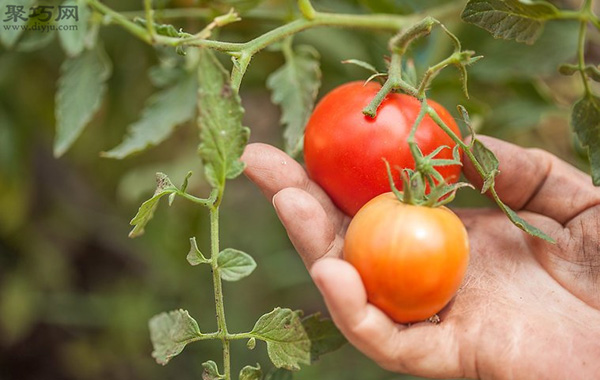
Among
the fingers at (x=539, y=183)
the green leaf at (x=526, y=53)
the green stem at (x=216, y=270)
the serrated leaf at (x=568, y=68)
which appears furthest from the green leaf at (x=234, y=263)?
the green leaf at (x=526, y=53)

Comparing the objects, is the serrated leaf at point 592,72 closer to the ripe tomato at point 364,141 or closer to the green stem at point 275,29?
the ripe tomato at point 364,141

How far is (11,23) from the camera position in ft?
3.58

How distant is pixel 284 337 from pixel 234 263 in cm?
13

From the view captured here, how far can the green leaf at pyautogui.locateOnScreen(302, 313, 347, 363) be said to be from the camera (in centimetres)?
88

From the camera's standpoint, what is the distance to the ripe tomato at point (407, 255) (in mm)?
774

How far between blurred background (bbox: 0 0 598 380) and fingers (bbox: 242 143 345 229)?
0.98 feet

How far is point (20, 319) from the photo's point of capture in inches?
68.9

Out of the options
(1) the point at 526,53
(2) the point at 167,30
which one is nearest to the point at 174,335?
(2) the point at 167,30

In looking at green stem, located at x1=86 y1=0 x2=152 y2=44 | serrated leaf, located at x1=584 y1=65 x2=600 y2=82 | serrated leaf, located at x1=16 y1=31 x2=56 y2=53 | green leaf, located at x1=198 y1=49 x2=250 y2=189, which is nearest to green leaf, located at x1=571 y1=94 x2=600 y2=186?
serrated leaf, located at x1=584 y1=65 x2=600 y2=82

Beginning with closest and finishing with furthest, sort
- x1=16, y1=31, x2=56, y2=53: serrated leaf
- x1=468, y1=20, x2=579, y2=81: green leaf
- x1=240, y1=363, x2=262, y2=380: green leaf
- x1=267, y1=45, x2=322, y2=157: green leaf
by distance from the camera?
1. x1=240, y1=363, x2=262, y2=380: green leaf
2. x1=267, y1=45, x2=322, y2=157: green leaf
3. x1=16, y1=31, x2=56, y2=53: serrated leaf
4. x1=468, y1=20, x2=579, y2=81: green leaf

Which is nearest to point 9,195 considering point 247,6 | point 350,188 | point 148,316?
point 148,316

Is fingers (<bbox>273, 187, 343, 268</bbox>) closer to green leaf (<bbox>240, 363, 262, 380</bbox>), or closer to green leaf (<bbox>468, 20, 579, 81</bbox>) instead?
green leaf (<bbox>240, 363, 262, 380</bbox>)

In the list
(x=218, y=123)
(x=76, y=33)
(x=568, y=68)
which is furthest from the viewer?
(x=76, y=33)

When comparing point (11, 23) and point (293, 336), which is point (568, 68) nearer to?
point (293, 336)
